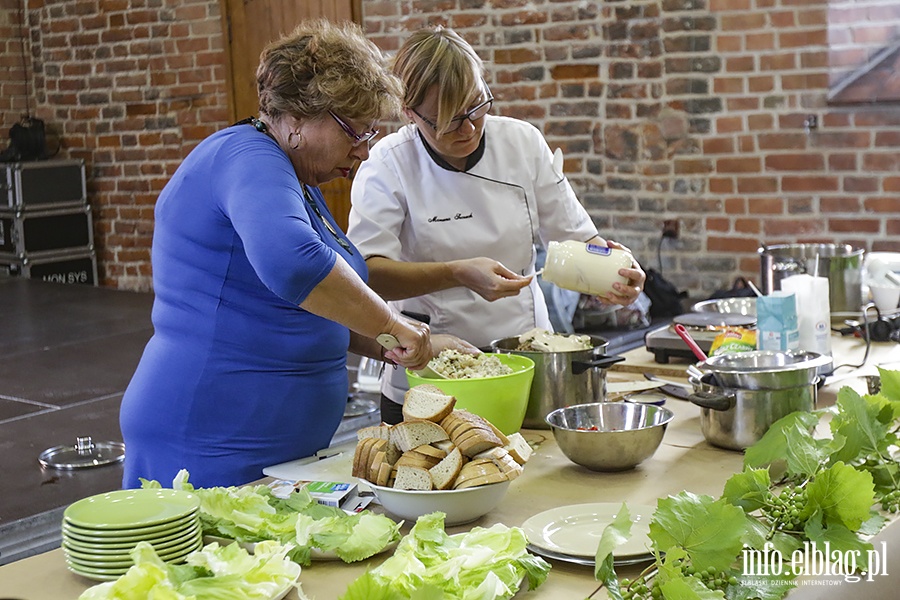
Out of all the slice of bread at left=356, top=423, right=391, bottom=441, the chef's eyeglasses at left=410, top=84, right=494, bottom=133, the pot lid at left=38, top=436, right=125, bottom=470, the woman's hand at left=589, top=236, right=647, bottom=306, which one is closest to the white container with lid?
the woman's hand at left=589, top=236, right=647, bottom=306

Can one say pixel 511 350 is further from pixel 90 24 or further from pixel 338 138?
pixel 90 24

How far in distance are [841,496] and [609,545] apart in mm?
369

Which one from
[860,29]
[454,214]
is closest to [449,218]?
[454,214]

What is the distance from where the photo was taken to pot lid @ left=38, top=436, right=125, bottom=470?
320cm

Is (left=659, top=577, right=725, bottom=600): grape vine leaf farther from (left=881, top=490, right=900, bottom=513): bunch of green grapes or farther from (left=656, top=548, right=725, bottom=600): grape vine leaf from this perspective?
(left=881, top=490, right=900, bottom=513): bunch of green grapes

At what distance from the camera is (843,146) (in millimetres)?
4566

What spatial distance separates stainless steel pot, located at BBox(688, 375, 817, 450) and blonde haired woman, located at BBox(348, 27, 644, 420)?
47 cm


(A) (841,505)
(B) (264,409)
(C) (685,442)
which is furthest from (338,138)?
(A) (841,505)

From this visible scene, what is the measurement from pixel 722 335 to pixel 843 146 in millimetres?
2379

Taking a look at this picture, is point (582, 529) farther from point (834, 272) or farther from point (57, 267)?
point (57, 267)

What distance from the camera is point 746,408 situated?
1.91m

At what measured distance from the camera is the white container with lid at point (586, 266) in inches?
91.2

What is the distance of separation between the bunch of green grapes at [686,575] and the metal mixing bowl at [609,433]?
50 cm

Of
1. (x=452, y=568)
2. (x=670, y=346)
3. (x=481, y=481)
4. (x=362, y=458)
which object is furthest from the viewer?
(x=670, y=346)
